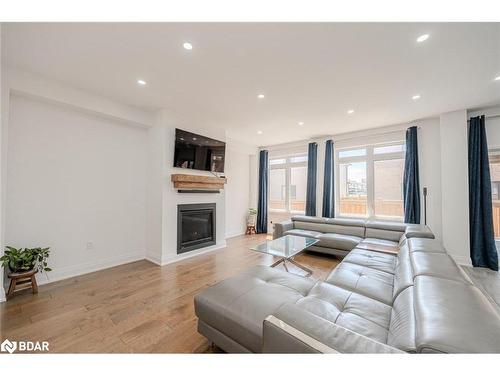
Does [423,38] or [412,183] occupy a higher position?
[423,38]

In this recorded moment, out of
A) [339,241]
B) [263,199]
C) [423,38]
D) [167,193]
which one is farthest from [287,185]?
[423,38]

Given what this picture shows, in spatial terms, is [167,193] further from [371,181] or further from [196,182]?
[371,181]

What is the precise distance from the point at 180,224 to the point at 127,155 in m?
1.56

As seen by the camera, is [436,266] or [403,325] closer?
Answer: [403,325]

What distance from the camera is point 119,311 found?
2039 millimetres

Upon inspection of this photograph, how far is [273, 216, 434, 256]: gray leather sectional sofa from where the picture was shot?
3.44 metres

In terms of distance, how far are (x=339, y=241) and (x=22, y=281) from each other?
453cm

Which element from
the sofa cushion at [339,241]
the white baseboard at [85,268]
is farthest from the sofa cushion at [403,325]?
the white baseboard at [85,268]

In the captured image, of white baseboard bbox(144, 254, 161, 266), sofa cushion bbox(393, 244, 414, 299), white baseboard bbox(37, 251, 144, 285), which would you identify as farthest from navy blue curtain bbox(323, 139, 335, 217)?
→ white baseboard bbox(37, 251, 144, 285)

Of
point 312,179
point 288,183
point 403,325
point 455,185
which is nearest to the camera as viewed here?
point 403,325

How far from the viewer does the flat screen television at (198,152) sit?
3.62 metres

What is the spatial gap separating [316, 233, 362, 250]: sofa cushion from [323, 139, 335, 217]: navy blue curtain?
1113 millimetres

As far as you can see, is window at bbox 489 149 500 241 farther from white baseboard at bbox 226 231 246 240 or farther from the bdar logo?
the bdar logo
